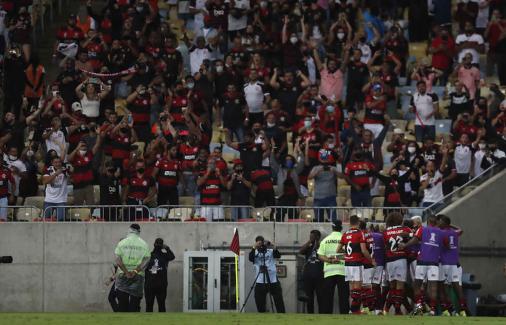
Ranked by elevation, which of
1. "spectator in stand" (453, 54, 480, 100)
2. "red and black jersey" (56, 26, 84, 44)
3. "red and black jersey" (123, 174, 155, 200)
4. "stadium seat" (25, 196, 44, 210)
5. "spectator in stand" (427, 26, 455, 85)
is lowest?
"stadium seat" (25, 196, 44, 210)

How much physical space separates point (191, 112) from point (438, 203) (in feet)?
20.4

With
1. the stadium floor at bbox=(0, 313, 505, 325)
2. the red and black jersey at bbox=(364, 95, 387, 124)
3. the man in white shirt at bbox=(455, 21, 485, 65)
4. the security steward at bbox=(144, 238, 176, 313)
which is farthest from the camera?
the man in white shirt at bbox=(455, 21, 485, 65)

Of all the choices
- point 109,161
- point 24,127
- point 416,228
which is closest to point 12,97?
point 24,127

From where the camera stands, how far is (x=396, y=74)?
131 feet

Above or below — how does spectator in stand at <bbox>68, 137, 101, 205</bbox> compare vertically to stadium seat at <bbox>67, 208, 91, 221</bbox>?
above

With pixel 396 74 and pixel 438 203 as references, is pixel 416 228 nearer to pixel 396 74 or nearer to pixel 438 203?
pixel 438 203

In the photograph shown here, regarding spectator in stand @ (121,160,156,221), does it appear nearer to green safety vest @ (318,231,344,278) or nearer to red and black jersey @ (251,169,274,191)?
red and black jersey @ (251,169,274,191)

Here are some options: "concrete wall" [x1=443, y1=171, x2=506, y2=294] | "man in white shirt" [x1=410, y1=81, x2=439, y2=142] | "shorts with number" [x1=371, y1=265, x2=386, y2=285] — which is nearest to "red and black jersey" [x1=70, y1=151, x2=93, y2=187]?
"man in white shirt" [x1=410, y1=81, x2=439, y2=142]

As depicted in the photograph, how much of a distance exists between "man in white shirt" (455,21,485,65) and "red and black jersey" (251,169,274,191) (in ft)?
23.8

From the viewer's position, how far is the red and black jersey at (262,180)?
34.9 meters

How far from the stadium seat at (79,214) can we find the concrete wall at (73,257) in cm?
30

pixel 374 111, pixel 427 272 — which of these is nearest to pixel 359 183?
pixel 374 111

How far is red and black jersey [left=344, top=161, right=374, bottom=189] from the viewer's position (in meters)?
34.9

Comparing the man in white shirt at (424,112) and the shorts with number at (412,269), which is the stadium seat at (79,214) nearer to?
the shorts with number at (412,269)
